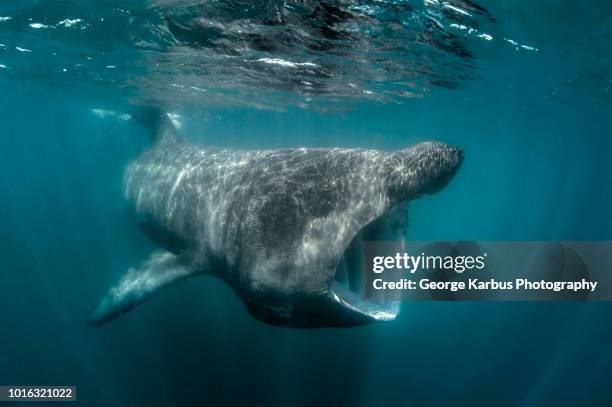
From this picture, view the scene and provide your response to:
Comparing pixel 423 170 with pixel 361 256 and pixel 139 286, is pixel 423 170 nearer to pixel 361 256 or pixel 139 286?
pixel 361 256

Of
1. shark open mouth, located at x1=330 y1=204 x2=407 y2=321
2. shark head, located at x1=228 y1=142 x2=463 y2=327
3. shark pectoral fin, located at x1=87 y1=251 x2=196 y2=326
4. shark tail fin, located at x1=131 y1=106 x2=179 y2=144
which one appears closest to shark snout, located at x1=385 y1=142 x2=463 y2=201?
shark head, located at x1=228 y1=142 x2=463 y2=327

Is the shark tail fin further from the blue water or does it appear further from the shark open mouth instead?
the shark open mouth

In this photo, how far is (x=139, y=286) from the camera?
6492mm

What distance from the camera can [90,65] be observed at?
15.3 metres

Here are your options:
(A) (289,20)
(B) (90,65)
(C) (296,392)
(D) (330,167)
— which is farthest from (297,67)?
(C) (296,392)

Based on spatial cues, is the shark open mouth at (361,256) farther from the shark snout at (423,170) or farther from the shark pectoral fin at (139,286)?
the shark pectoral fin at (139,286)

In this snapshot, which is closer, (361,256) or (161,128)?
(361,256)

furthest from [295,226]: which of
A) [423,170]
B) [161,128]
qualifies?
[161,128]

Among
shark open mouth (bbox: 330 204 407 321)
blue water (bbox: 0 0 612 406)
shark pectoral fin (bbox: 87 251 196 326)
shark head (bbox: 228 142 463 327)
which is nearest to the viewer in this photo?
shark head (bbox: 228 142 463 327)

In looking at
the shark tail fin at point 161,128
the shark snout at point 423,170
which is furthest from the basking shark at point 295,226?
the shark tail fin at point 161,128

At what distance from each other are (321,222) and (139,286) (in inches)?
147

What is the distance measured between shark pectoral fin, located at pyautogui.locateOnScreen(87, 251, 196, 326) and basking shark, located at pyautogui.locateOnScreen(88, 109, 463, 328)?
0.02 meters

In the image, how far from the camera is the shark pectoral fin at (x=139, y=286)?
20.7 ft

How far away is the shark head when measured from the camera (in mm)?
4469
